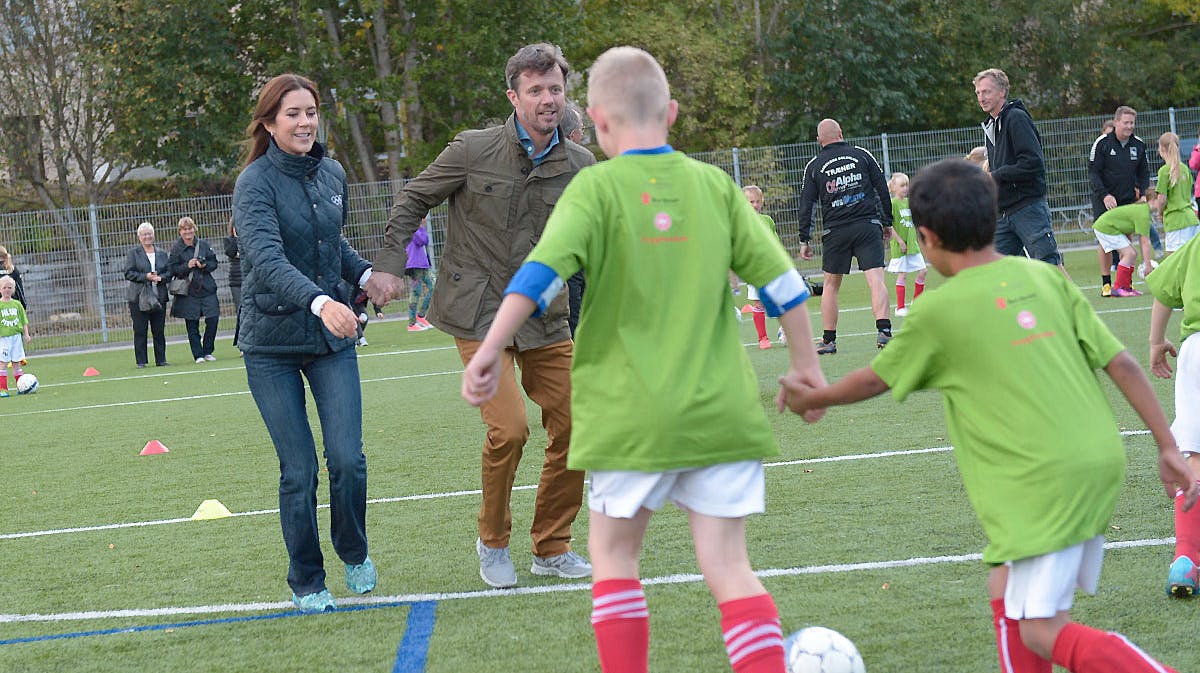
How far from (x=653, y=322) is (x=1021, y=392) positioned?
0.88m

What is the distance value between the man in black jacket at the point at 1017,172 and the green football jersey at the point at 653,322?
7302 mm

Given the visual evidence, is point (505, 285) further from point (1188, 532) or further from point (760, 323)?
point (760, 323)

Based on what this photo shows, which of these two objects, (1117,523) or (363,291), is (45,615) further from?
(1117,523)

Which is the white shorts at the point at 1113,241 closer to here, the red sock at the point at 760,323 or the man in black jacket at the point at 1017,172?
the red sock at the point at 760,323

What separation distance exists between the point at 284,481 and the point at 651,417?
→ 95.4 inches

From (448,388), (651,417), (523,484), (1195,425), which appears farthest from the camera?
(448,388)

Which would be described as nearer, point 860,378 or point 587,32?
point 860,378

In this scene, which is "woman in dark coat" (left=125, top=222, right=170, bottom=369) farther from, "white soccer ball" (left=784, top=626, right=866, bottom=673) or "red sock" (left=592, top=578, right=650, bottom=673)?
"red sock" (left=592, top=578, right=650, bottom=673)

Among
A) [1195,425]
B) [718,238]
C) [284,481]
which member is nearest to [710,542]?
[718,238]

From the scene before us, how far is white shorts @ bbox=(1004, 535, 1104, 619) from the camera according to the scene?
326cm

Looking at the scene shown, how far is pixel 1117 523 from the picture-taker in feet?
19.2

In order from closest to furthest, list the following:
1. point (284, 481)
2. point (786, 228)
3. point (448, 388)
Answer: point (284, 481)
point (448, 388)
point (786, 228)

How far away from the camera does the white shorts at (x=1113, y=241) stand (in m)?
16.4

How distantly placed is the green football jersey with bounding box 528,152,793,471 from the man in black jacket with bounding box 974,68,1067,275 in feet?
24.0
